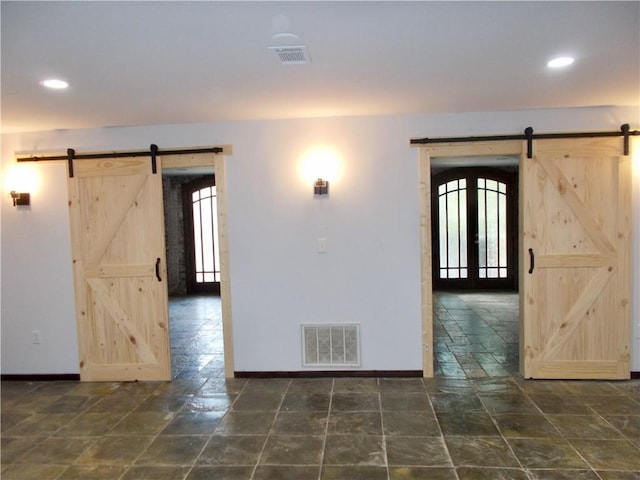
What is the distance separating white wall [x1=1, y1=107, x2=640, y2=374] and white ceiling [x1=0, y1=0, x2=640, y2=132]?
0.24 m

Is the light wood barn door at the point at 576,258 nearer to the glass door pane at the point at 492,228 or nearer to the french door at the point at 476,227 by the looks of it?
the french door at the point at 476,227

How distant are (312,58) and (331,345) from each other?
8.02 feet

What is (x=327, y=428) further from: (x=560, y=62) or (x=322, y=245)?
(x=560, y=62)

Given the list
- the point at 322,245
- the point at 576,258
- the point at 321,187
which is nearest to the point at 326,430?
the point at 322,245

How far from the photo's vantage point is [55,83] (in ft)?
8.58

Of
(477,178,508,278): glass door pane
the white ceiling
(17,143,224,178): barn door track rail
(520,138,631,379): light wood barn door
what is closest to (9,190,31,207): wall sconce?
(17,143,224,178): barn door track rail

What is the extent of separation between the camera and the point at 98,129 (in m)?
3.79

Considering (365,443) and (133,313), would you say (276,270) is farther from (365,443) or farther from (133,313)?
(365,443)

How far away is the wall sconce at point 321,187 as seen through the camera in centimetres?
361

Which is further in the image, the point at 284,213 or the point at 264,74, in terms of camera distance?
the point at 284,213

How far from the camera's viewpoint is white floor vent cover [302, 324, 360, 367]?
3.72 m

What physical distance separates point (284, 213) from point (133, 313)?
1702 mm

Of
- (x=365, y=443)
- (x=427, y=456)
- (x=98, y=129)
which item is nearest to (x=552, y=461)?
(x=427, y=456)

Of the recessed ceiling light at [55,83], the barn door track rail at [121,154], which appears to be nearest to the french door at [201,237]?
the barn door track rail at [121,154]
